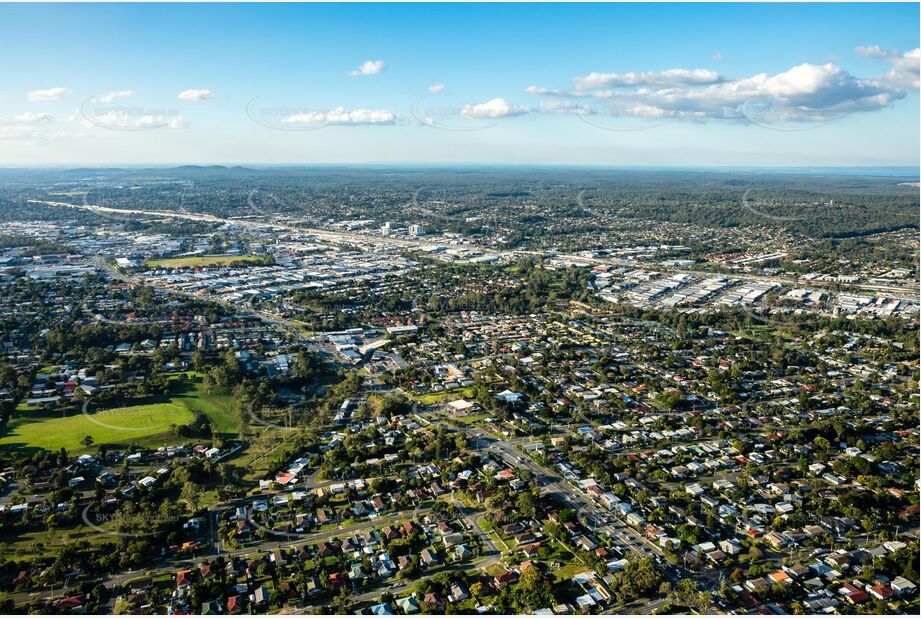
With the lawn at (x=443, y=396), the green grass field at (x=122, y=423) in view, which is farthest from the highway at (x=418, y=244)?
the green grass field at (x=122, y=423)

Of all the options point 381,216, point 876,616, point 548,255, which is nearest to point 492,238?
point 548,255

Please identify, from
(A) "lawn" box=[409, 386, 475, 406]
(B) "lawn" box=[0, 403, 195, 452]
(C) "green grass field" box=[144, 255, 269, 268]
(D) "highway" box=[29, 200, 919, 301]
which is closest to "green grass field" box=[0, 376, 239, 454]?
(B) "lawn" box=[0, 403, 195, 452]

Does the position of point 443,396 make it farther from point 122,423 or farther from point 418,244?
point 418,244

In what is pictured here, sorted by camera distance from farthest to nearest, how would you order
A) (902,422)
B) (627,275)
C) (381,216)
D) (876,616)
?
(381,216) → (627,275) → (902,422) → (876,616)

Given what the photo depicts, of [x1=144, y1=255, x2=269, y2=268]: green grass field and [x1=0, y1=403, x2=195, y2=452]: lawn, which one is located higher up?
[x1=144, y1=255, x2=269, y2=268]: green grass field

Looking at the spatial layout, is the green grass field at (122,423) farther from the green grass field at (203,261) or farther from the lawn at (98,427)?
the green grass field at (203,261)

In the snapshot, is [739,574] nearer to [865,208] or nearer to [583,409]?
[583,409]

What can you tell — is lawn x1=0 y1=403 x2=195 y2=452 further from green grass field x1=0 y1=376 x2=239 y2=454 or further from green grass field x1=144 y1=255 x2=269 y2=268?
green grass field x1=144 y1=255 x2=269 y2=268
